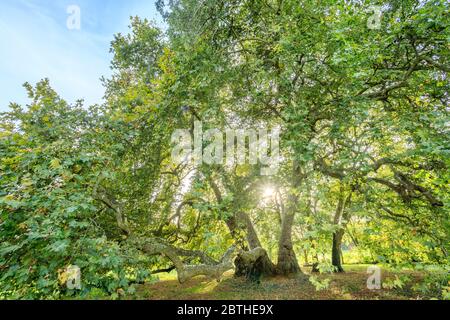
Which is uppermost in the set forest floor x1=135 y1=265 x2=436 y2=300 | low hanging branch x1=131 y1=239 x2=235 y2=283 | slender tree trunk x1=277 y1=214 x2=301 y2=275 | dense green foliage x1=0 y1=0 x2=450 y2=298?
dense green foliage x1=0 y1=0 x2=450 y2=298

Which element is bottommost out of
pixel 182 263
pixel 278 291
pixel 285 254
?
pixel 278 291

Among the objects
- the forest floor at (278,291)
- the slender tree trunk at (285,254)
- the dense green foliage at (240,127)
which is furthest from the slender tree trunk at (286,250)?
the dense green foliage at (240,127)

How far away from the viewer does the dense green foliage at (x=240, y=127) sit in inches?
140

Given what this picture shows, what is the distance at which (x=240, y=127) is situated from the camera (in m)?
7.62

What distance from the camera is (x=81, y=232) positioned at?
4004 millimetres

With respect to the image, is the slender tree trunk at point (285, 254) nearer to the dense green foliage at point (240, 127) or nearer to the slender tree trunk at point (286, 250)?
the slender tree trunk at point (286, 250)

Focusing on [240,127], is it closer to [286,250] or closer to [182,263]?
[182,263]

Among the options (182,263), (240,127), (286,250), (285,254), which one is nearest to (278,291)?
(285,254)

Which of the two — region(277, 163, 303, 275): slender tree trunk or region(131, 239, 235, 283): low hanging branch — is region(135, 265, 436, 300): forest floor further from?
region(131, 239, 235, 283): low hanging branch

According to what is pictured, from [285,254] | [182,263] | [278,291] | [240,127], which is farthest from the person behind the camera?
[285,254]

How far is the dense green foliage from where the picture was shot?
356cm

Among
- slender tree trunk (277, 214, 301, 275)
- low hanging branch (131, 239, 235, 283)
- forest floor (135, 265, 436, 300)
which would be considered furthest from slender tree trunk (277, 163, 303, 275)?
low hanging branch (131, 239, 235, 283)
